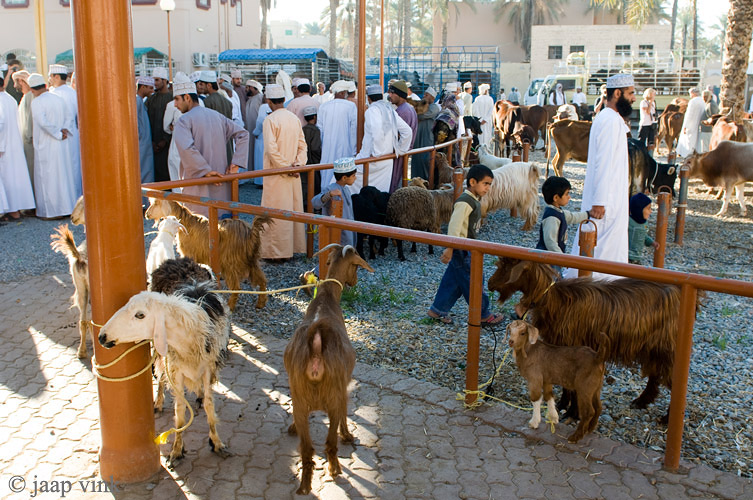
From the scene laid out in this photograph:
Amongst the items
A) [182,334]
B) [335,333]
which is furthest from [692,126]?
[182,334]

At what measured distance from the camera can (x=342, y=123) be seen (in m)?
10.0

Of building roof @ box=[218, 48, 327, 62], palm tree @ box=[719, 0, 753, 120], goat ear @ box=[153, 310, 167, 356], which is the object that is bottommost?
goat ear @ box=[153, 310, 167, 356]

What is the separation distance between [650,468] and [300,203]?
5469 millimetres

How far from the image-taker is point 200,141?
7527 millimetres

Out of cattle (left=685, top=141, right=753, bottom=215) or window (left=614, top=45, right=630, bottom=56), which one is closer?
cattle (left=685, top=141, right=753, bottom=215)

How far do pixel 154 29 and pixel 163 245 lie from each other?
106ft

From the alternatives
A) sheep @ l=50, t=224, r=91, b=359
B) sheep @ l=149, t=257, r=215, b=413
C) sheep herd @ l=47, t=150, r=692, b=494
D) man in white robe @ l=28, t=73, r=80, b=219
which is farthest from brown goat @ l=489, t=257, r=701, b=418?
man in white robe @ l=28, t=73, r=80, b=219

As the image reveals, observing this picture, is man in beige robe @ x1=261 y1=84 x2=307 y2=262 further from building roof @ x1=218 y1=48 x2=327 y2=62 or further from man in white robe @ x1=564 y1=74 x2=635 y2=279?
building roof @ x1=218 y1=48 x2=327 y2=62

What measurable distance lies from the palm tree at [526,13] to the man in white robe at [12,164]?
1891 inches

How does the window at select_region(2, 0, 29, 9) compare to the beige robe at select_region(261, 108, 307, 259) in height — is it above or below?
above

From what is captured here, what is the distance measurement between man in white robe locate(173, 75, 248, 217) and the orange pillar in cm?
395

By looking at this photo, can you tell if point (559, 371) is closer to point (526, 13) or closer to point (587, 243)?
point (587, 243)

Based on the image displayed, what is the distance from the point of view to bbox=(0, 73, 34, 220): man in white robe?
1005 cm

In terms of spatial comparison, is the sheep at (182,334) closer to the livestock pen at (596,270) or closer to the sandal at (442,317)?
the livestock pen at (596,270)
